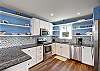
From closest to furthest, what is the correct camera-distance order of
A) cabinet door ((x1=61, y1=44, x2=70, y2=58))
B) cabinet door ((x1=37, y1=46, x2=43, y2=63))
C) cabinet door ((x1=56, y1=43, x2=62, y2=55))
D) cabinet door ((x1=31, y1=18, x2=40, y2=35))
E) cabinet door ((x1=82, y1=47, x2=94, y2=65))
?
cabinet door ((x1=82, y1=47, x2=94, y2=65)) → cabinet door ((x1=37, y1=46, x2=43, y2=63)) → cabinet door ((x1=31, y1=18, x2=40, y2=35)) → cabinet door ((x1=61, y1=44, x2=70, y2=58)) → cabinet door ((x1=56, y1=43, x2=62, y2=55))

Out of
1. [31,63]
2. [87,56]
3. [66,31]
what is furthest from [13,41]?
[66,31]

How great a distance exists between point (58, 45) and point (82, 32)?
1.76 meters

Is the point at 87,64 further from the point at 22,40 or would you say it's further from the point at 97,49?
the point at 22,40

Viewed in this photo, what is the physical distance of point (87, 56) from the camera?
11.1 ft

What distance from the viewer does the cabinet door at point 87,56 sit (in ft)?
10.6

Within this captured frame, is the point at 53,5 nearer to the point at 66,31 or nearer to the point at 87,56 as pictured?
the point at 87,56

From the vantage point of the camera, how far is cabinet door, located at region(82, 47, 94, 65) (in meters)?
3.23

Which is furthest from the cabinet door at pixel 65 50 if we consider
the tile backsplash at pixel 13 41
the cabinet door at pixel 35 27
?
the tile backsplash at pixel 13 41

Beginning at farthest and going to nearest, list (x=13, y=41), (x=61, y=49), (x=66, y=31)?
(x=66, y=31) → (x=61, y=49) → (x=13, y=41)

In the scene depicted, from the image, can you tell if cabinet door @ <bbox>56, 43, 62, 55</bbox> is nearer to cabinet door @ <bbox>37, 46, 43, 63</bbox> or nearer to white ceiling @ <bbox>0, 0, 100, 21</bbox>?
cabinet door @ <bbox>37, 46, 43, 63</bbox>

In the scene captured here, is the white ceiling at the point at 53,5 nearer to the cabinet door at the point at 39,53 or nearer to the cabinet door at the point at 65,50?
the cabinet door at the point at 39,53

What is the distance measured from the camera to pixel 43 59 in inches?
155

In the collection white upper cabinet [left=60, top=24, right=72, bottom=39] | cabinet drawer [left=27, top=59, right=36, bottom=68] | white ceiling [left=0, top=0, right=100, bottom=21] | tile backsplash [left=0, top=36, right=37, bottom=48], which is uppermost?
white ceiling [left=0, top=0, right=100, bottom=21]

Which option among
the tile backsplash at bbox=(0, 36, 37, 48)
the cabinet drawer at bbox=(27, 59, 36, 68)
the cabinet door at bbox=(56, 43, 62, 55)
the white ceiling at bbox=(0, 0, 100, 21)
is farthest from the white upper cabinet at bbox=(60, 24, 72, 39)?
the cabinet drawer at bbox=(27, 59, 36, 68)
